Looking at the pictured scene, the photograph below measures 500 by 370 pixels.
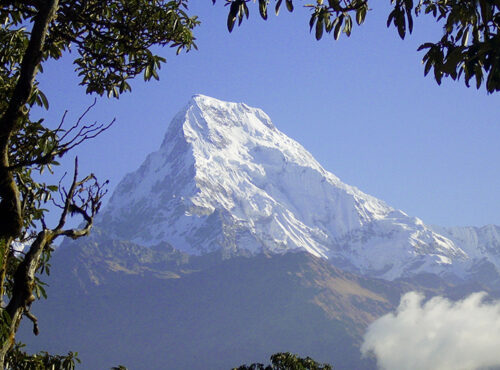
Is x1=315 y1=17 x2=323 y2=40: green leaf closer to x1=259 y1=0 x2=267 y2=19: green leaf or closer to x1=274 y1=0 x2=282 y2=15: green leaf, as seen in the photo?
x1=274 y1=0 x2=282 y2=15: green leaf

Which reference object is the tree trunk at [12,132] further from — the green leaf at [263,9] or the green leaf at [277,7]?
the green leaf at [277,7]

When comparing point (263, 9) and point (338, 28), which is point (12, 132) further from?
point (338, 28)

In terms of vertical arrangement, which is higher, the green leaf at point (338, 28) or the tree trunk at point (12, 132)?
the green leaf at point (338, 28)

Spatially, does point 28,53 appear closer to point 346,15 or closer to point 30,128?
point 30,128

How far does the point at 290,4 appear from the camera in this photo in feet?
28.1

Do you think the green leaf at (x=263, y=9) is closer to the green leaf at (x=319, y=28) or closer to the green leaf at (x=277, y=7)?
the green leaf at (x=277, y=7)

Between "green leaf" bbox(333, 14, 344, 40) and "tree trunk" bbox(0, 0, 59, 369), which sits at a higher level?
"green leaf" bbox(333, 14, 344, 40)

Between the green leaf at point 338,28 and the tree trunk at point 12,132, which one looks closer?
the tree trunk at point 12,132

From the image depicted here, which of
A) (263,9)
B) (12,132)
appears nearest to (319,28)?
(263,9)

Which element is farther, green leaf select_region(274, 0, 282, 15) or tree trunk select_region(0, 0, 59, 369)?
green leaf select_region(274, 0, 282, 15)

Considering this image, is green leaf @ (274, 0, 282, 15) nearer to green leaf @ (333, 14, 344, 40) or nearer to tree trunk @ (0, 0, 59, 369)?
green leaf @ (333, 14, 344, 40)

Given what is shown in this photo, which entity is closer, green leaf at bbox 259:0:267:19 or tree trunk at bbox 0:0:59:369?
tree trunk at bbox 0:0:59:369

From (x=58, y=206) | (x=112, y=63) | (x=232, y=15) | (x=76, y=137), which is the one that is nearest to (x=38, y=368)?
(x=58, y=206)

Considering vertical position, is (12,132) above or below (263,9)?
below
